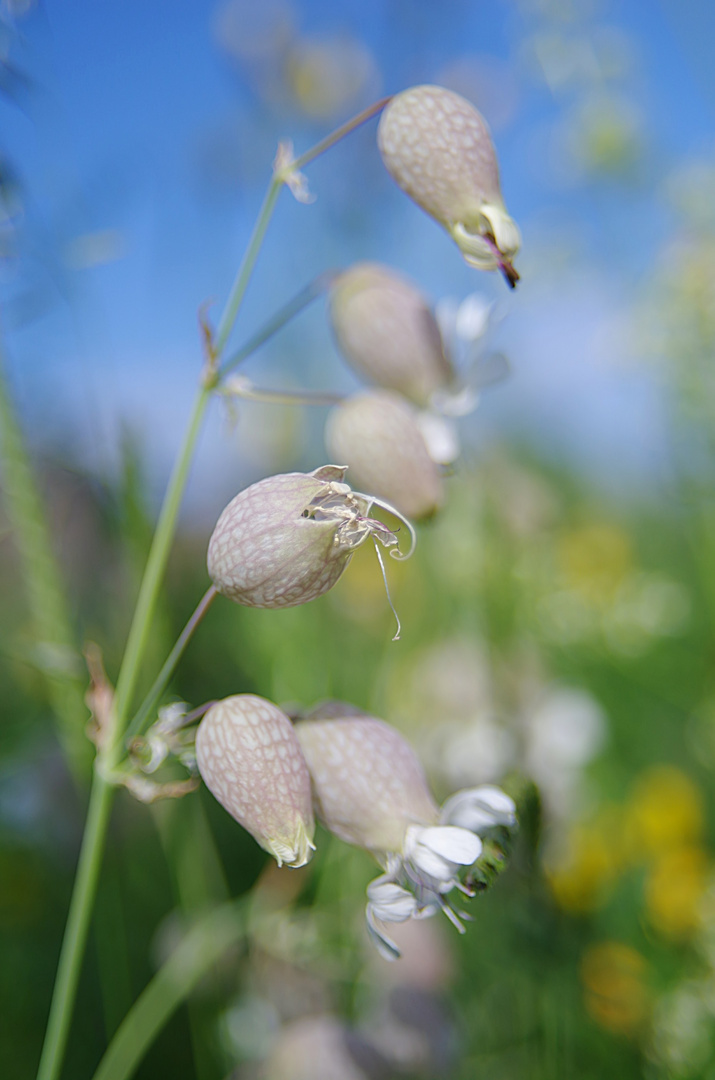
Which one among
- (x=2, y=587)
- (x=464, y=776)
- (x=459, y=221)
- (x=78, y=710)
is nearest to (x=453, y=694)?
(x=464, y=776)

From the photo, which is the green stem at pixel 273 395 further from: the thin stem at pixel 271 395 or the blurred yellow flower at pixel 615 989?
the blurred yellow flower at pixel 615 989

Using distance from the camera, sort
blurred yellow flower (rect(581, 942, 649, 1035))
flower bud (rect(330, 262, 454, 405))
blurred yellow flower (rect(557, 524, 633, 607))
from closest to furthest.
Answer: flower bud (rect(330, 262, 454, 405))
blurred yellow flower (rect(581, 942, 649, 1035))
blurred yellow flower (rect(557, 524, 633, 607))

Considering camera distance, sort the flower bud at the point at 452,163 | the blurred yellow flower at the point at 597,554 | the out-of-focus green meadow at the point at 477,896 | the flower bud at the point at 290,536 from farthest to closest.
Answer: the blurred yellow flower at the point at 597,554
the out-of-focus green meadow at the point at 477,896
the flower bud at the point at 452,163
the flower bud at the point at 290,536

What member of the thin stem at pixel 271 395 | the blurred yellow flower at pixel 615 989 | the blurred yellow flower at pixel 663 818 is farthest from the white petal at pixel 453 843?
the blurred yellow flower at pixel 663 818

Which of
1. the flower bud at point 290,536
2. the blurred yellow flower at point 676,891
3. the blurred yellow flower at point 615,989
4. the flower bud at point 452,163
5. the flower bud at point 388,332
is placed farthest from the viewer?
the blurred yellow flower at point 676,891

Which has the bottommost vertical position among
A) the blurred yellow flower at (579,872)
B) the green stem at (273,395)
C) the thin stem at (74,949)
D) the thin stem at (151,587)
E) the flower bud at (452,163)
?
the blurred yellow flower at (579,872)

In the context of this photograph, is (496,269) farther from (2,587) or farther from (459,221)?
(2,587)

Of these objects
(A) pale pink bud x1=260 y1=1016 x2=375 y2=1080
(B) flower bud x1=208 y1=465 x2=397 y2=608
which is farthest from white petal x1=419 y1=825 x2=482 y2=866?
(A) pale pink bud x1=260 y1=1016 x2=375 y2=1080

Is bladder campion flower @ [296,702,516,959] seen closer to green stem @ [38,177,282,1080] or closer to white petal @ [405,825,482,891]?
white petal @ [405,825,482,891]
